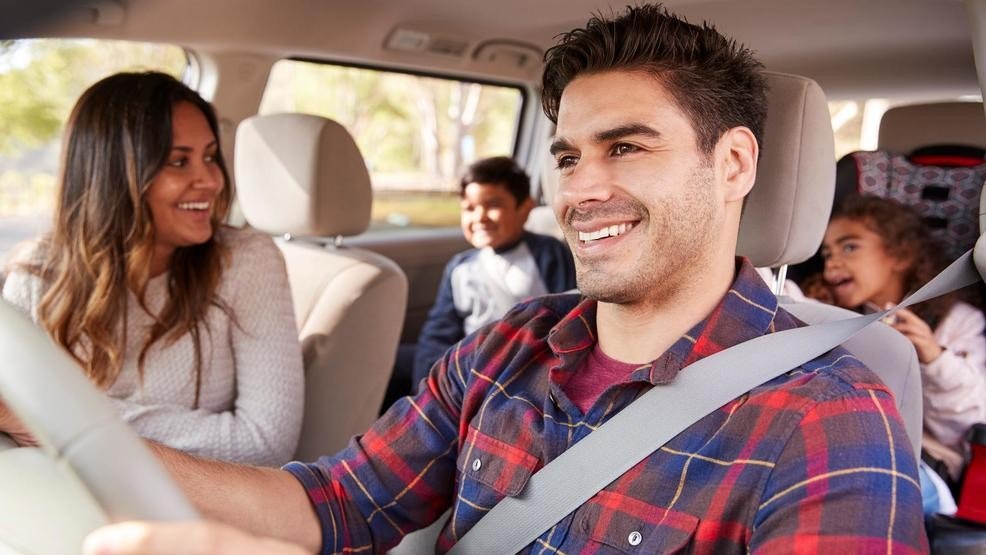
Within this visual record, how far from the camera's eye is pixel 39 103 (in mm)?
2539

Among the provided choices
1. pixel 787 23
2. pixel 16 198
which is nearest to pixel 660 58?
pixel 787 23

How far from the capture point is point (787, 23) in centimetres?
264

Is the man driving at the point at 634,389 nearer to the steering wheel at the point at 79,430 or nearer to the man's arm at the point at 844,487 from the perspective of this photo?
the man's arm at the point at 844,487

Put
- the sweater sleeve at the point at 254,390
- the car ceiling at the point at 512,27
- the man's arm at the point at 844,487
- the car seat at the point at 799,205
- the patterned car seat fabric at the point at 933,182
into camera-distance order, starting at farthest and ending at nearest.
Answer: the patterned car seat fabric at the point at 933,182 < the car ceiling at the point at 512,27 < the sweater sleeve at the point at 254,390 < the car seat at the point at 799,205 < the man's arm at the point at 844,487

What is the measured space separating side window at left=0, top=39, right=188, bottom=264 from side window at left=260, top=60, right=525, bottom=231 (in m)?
0.68

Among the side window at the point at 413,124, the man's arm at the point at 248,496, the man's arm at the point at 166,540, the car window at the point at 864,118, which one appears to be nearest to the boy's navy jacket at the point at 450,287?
the side window at the point at 413,124

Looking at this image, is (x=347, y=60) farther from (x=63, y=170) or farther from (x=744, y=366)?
(x=744, y=366)

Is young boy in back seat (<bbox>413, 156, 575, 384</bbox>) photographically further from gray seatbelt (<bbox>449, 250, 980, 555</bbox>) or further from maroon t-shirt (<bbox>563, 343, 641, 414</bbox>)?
gray seatbelt (<bbox>449, 250, 980, 555</bbox>)

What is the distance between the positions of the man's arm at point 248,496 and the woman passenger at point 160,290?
562 millimetres

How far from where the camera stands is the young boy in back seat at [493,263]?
353cm

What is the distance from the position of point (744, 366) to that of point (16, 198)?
6.54 ft

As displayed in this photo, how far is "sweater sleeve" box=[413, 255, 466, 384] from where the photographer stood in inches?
133

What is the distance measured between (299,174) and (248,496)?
1279 millimetres

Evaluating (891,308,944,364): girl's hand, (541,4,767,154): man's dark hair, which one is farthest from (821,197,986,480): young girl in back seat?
(541,4,767,154): man's dark hair
